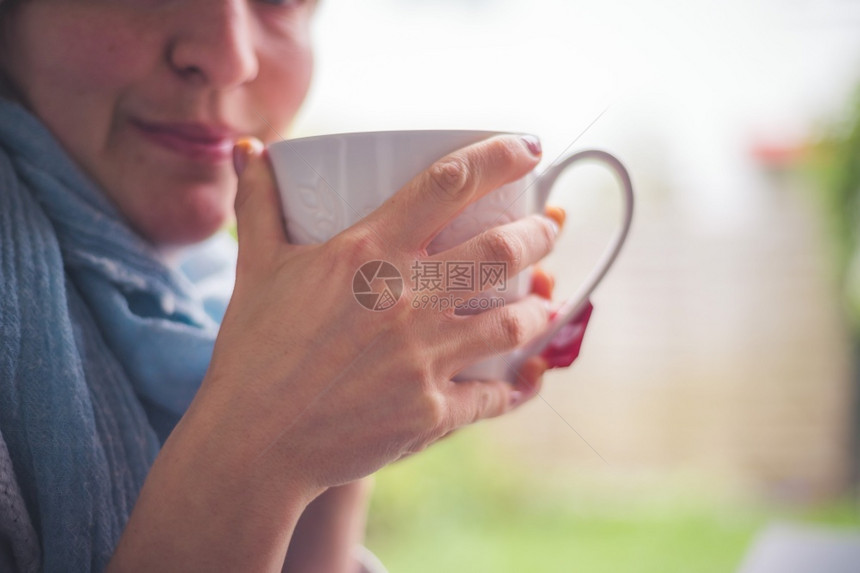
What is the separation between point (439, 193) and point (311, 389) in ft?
0.40

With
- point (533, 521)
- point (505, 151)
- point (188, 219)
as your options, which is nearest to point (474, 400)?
point (505, 151)

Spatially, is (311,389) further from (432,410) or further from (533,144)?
(533,144)

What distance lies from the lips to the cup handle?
0.78ft

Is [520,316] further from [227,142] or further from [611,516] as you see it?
[611,516]

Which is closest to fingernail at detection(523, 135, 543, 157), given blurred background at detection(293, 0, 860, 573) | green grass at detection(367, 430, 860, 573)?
blurred background at detection(293, 0, 860, 573)

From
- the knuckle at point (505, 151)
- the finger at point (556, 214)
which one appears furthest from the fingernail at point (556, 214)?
the knuckle at point (505, 151)

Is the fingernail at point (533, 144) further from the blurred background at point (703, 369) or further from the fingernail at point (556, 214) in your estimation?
the blurred background at point (703, 369)

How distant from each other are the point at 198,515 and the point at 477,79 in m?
0.78

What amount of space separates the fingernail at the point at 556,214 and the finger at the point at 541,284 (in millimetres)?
35

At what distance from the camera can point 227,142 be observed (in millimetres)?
488

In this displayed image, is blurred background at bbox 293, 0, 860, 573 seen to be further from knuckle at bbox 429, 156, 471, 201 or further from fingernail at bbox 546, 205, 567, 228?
knuckle at bbox 429, 156, 471, 201

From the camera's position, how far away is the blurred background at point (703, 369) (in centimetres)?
179

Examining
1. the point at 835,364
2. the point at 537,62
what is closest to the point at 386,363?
the point at 537,62

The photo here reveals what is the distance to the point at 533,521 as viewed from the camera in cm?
216
